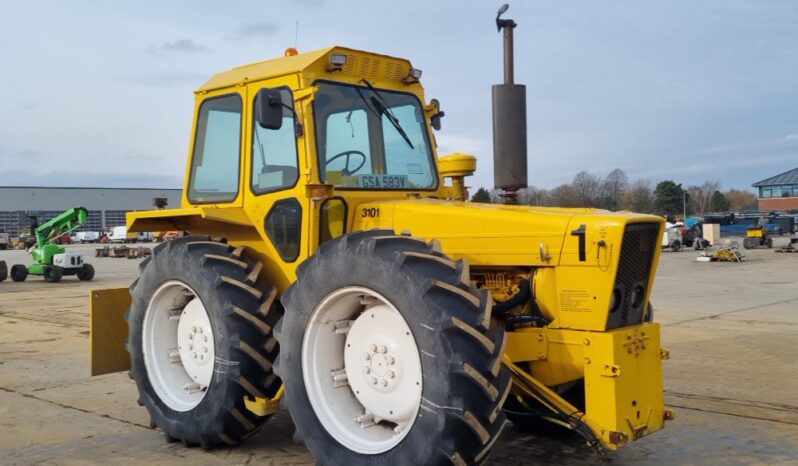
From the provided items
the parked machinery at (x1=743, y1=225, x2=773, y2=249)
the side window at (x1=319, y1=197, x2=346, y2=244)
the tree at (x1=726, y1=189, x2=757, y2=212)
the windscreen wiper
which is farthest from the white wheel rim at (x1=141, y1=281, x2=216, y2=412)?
the tree at (x1=726, y1=189, x2=757, y2=212)

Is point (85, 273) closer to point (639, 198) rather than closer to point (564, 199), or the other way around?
point (564, 199)

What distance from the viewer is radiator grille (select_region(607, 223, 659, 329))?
15.3ft

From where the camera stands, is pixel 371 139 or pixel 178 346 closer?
pixel 371 139

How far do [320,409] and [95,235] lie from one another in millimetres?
77681

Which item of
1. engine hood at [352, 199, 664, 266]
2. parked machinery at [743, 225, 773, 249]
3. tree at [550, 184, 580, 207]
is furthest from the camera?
parked machinery at [743, 225, 773, 249]

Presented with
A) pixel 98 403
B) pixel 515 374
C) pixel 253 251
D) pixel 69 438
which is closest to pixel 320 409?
pixel 515 374

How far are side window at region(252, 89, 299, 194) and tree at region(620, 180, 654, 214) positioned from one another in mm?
47811

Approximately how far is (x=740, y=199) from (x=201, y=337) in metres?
111

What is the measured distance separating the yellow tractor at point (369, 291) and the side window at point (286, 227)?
0.5 inches

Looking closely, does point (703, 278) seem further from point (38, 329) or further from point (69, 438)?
point (69, 438)

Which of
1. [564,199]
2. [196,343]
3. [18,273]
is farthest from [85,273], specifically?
[196,343]

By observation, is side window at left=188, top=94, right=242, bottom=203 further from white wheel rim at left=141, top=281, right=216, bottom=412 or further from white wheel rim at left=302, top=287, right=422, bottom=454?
white wheel rim at left=302, top=287, right=422, bottom=454

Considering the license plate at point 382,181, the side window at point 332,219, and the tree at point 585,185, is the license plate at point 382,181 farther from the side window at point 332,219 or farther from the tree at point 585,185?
the tree at point 585,185

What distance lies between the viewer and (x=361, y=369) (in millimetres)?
4719
